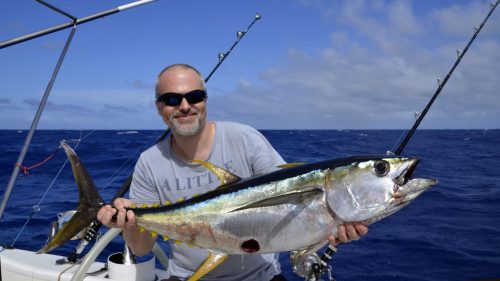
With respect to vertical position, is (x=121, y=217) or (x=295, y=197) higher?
(x=295, y=197)

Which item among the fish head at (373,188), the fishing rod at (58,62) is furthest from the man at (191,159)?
the fishing rod at (58,62)

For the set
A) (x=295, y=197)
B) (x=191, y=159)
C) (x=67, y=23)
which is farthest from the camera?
(x=67, y=23)

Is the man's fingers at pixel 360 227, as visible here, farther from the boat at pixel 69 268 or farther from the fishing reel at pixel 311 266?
the boat at pixel 69 268

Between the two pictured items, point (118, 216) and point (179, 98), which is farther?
point (179, 98)

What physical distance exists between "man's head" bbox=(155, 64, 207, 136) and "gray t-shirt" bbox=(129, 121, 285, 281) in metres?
0.24

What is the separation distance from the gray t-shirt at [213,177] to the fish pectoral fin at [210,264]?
0.45 metres

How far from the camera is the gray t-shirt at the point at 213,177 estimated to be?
286 cm

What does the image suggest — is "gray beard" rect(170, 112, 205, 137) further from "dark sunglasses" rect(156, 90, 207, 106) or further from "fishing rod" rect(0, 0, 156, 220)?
"fishing rod" rect(0, 0, 156, 220)

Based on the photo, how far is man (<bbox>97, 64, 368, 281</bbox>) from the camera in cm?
283

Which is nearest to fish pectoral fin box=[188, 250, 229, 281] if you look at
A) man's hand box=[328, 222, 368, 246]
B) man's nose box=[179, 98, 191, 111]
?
man's hand box=[328, 222, 368, 246]

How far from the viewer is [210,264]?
2395 mm

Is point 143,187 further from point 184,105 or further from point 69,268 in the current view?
point 69,268

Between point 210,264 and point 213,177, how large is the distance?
67 cm

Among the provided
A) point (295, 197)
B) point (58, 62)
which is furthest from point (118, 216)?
point (58, 62)
